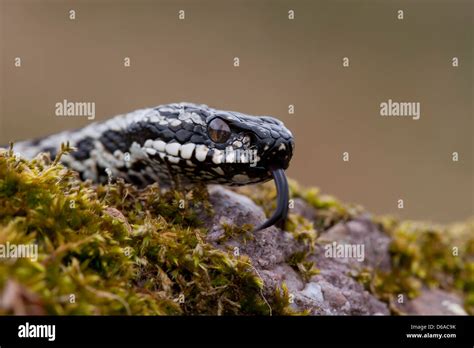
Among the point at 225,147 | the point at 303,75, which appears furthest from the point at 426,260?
the point at 303,75

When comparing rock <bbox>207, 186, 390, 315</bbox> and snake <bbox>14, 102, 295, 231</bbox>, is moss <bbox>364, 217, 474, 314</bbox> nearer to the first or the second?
rock <bbox>207, 186, 390, 315</bbox>

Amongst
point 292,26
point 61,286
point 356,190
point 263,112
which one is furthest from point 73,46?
point 61,286

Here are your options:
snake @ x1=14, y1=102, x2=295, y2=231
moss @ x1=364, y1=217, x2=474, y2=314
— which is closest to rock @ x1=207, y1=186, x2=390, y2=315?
snake @ x1=14, y1=102, x2=295, y2=231

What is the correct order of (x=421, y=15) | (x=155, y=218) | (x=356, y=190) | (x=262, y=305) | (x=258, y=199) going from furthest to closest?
1. (x=421, y=15)
2. (x=356, y=190)
3. (x=258, y=199)
4. (x=155, y=218)
5. (x=262, y=305)

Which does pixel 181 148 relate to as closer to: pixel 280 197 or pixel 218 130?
pixel 218 130

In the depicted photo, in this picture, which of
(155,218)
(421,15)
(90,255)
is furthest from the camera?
(421,15)

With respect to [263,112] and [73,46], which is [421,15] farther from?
[73,46]
